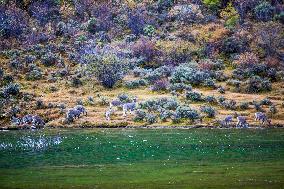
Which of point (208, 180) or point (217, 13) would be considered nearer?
point (208, 180)

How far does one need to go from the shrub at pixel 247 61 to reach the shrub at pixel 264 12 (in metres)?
15.8

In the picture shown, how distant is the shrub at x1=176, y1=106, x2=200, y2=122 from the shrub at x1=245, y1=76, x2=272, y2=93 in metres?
14.2

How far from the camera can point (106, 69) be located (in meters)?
59.8

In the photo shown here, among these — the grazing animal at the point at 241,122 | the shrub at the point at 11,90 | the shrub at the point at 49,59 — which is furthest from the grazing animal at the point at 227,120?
the shrub at the point at 49,59

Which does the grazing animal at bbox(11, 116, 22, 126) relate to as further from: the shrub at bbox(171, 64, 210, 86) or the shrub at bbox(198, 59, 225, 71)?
the shrub at bbox(198, 59, 225, 71)

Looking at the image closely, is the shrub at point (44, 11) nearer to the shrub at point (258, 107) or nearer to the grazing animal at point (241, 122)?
the shrub at point (258, 107)

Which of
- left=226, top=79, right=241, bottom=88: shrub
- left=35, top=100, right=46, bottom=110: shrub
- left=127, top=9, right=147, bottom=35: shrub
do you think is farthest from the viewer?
left=127, top=9, right=147, bottom=35: shrub

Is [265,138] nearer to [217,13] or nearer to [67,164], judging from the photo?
[67,164]

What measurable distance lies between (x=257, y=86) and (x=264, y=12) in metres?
26.0

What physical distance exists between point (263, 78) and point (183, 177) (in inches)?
1840

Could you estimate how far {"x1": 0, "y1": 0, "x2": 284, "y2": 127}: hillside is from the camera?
1973 inches

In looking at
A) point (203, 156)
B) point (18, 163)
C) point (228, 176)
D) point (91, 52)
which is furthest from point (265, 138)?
point (91, 52)

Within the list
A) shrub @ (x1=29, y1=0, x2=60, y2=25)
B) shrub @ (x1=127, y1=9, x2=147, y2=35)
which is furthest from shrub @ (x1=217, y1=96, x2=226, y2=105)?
shrub @ (x1=29, y1=0, x2=60, y2=25)

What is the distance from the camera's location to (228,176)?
18484 mm
